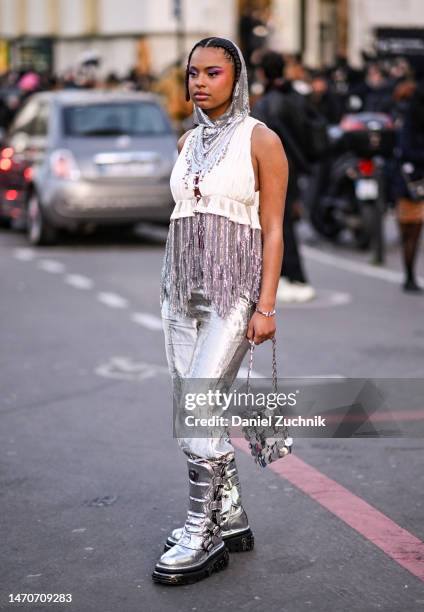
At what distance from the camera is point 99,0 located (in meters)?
45.7

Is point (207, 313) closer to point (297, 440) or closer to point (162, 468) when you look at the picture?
point (162, 468)

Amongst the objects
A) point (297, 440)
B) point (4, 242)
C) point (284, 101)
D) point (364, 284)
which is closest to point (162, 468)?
point (297, 440)

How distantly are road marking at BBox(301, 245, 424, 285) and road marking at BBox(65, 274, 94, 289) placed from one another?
8.26ft

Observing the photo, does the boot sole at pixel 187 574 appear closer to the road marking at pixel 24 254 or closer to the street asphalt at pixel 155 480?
the street asphalt at pixel 155 480

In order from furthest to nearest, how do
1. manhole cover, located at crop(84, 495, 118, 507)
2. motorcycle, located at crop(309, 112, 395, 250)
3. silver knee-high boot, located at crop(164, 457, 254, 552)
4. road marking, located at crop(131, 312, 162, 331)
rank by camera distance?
motorcycle, located at crop(309, 112, 395, 250) < road marking, located at crop(131, 312, 162, 331) < manhole cover, located at crop(84, 495, 118, 507) < silver knee-high boot, located at crop(164, 457, 254, 552)

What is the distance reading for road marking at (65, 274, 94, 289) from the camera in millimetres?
12305

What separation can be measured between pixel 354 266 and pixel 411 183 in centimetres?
223

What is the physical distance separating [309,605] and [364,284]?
812 centimetres

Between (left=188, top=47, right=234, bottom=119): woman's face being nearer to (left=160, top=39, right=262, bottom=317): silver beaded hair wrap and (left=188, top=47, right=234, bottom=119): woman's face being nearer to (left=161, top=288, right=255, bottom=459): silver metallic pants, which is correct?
(left=160, top=39, right=262, bottom=317): silver beaded hair wrap

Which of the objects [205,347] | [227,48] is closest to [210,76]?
[227,48]

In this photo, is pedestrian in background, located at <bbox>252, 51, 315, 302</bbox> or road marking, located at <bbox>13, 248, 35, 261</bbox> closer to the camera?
pedestrian in background, located at <bbox>252, 51, 315, 302</bbox>

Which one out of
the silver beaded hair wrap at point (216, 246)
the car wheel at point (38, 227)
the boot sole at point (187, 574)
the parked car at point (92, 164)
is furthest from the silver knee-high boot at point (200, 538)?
the car wheel at point (38, 227)

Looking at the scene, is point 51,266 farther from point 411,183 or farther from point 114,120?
point 411,183

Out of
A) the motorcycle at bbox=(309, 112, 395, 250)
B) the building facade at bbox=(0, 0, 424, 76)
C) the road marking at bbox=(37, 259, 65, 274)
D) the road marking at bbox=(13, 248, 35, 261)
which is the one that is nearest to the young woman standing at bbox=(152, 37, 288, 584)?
the road marking at bbox=(37, 259, 65, 274)
